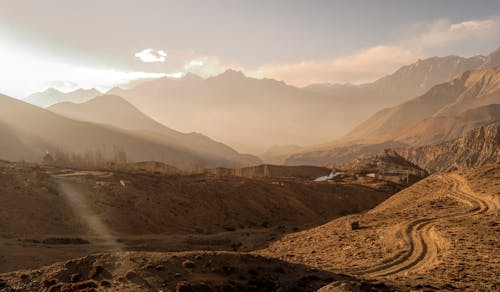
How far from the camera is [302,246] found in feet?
72.8

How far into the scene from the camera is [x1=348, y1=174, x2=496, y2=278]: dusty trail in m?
15.2

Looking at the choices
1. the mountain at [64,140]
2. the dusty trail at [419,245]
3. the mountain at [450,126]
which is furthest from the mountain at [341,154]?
the dusty trail at [419,245]

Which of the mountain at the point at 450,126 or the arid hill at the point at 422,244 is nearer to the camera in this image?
the arid hill at the point at 422,244

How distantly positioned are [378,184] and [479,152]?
4421 centimetres

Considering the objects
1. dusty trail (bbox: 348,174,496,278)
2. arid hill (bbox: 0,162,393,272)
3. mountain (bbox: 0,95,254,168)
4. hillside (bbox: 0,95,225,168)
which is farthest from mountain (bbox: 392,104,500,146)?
dusty trail (bbox: 348,174,496,278)

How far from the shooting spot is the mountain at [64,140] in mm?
93656

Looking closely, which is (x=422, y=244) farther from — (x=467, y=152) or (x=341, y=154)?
(x=341, y=154)

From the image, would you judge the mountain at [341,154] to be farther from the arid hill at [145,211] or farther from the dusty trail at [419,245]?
the dusty trail at [419,245]

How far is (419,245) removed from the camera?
59.9 ft

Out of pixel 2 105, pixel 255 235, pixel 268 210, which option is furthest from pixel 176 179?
pixel 2 105

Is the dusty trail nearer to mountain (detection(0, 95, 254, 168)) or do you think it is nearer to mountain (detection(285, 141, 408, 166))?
mountain (detection(0, 95, 254, 168))

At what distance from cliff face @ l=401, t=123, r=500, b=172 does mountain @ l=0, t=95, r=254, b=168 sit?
5763cm

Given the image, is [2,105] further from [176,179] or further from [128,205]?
[128,205]

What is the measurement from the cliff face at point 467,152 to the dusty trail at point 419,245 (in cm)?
6259
